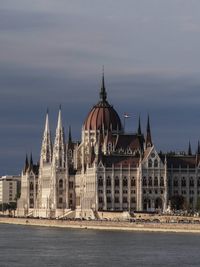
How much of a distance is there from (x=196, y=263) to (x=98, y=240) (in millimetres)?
36988

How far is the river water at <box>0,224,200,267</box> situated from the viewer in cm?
12500

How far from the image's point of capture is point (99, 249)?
5581 inches

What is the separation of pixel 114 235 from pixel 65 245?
978 inches

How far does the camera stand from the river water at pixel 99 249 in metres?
125

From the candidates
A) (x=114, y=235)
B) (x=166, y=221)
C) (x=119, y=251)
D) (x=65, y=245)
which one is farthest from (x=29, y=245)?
(x=166, y=221)

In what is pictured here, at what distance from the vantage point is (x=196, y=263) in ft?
406

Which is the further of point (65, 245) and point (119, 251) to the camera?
point (65, 245)

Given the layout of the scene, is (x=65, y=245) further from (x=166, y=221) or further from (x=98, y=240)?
(x=166, y=221)

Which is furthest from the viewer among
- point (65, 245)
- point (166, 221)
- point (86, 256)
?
point (166, 221)

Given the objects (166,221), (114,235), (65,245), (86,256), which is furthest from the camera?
(166,221)

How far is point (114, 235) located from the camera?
17288 centimetres

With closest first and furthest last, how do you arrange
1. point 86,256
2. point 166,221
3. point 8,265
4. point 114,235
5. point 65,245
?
point 8,265
point 86,256
point 65,245
point 114,235
point 166,221

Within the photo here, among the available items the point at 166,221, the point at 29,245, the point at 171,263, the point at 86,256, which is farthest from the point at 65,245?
the point at 166,221

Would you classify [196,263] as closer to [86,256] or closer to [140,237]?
[86,256]
